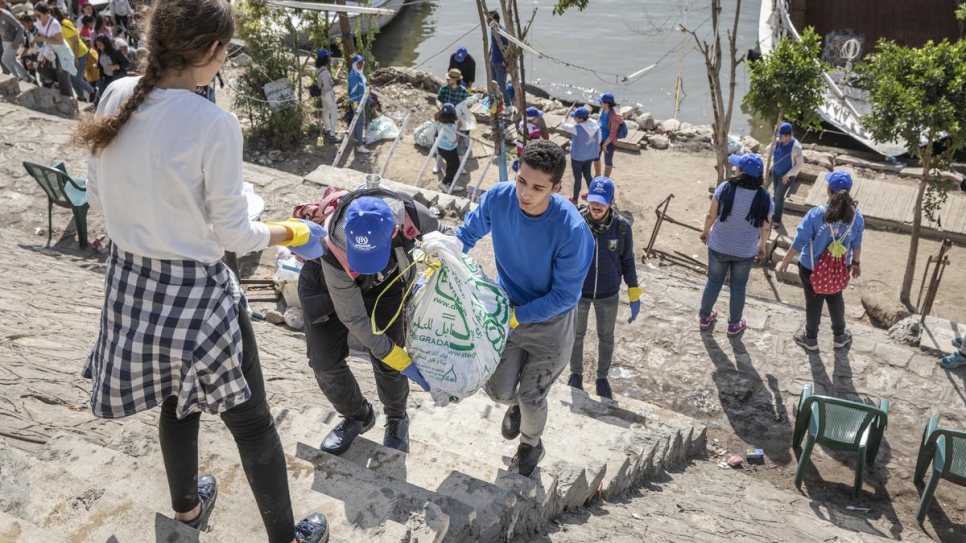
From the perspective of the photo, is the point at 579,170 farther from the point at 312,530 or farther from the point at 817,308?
the point at 312,530

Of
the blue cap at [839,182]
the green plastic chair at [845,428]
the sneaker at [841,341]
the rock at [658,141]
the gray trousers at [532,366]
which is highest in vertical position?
the rock at [658,141]

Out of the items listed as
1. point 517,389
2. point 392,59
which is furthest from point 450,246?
point 392,59

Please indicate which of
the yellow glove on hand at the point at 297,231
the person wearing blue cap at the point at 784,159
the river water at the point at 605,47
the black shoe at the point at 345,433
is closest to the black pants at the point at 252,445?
the yellow glove on hand at the point at 297,231

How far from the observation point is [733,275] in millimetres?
6473

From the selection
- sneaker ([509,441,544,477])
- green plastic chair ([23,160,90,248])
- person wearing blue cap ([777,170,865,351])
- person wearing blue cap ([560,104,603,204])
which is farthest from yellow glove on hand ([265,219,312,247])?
person wearing blue cap ([560,104,603,204])

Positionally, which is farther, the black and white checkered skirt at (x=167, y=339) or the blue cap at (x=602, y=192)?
the blue cap at (x=602, y=192)

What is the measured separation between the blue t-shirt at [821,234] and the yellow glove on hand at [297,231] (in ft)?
14.9

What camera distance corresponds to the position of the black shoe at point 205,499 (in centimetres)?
285

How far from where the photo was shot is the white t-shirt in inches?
84.7

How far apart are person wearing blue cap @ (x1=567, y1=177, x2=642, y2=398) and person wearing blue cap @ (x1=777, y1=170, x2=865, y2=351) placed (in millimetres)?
1662

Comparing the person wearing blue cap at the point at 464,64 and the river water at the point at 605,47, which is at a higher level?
the river water at the point at 605,47

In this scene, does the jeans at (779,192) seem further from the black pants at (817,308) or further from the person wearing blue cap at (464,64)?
the person wearing blue cap at (464,64)

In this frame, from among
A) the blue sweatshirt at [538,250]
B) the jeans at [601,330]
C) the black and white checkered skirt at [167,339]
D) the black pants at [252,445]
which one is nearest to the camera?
the black and white checkered skirt at [167,339]

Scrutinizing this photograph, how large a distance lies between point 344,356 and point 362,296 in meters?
0.42
